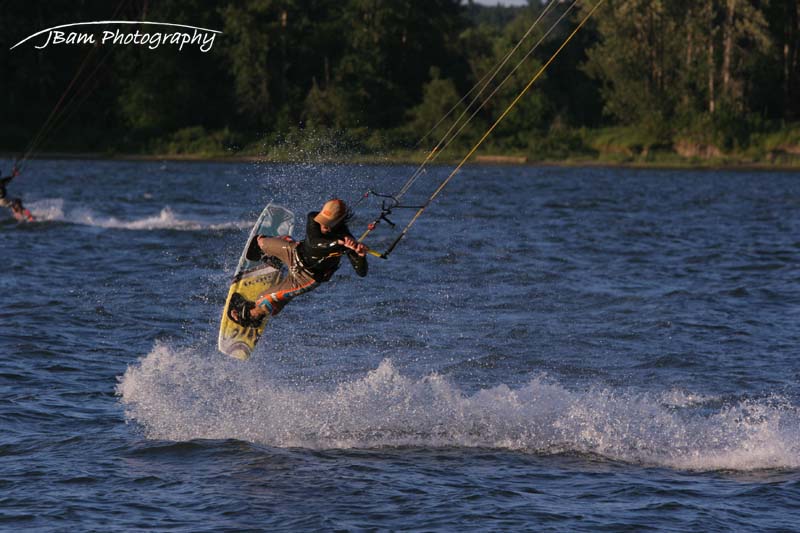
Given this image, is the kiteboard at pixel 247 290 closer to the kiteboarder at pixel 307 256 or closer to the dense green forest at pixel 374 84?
the kiteboarder at pixel 307 256

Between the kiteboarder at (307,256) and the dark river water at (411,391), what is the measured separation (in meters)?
1.02

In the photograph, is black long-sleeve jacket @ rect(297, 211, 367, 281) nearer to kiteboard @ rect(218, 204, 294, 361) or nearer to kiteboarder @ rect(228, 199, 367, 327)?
kiteboarder @ rect(228, 199, 367, 327)

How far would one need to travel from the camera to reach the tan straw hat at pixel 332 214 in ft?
37.4

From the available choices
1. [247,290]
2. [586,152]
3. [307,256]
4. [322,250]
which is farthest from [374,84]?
[322,250]

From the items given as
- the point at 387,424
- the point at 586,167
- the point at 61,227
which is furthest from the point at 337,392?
the point at 586,167

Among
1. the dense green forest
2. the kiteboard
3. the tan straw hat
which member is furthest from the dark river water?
the dense green forest

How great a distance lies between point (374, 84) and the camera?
74312 millimetres

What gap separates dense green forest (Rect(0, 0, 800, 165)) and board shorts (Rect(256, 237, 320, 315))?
178 feet

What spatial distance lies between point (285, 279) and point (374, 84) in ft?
207

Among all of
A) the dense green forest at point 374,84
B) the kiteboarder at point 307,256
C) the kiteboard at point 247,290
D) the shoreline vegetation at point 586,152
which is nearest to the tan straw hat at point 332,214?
the kiteboarder at point 307,256

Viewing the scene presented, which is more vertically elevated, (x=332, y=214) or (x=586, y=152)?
(x=332, y=214)

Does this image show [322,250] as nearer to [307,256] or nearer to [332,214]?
[307,256]

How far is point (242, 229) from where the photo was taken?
2934 centimetres

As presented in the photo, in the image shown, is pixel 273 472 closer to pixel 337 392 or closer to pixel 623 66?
pixel 337 392
